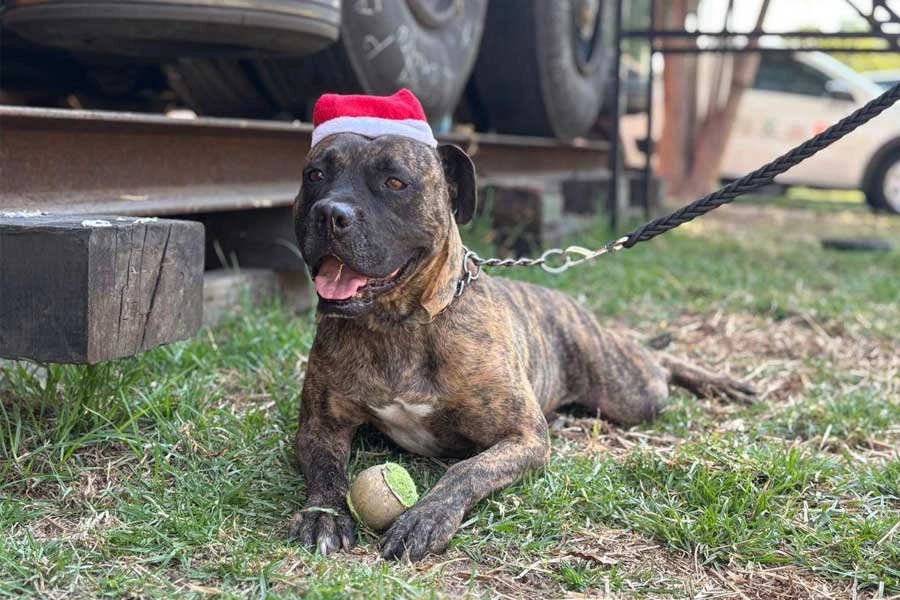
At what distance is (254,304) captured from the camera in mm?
4719

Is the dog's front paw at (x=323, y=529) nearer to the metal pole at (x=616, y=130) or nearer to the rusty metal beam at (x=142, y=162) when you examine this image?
the rusty metal beam at (x=142, y=162)

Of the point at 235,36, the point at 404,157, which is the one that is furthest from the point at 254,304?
the point at 404,157

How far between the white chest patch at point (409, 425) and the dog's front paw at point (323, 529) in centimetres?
41

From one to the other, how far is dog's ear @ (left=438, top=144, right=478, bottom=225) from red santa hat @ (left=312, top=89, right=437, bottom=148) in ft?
0.28

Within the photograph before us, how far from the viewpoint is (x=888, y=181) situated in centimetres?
1388

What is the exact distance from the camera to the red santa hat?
2.99m

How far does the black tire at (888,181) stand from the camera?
13.9m

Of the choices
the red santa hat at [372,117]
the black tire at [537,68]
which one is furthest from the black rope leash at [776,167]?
the black tire at [537,68]

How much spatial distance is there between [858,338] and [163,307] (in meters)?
3.56

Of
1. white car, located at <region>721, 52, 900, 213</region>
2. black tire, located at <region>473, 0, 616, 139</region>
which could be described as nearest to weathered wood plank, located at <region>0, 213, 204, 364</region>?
black tire, located at <region>473, 0, 616, 139</region>

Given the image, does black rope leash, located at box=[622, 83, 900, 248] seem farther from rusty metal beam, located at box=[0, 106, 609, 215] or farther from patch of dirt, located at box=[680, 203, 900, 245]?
patch of dirt, located at box=[680, 203, 900, 245]

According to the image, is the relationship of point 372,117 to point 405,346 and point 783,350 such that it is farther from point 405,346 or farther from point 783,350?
point 783,350

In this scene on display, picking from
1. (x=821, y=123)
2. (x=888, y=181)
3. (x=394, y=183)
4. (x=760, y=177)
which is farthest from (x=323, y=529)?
(x=888, y=181)

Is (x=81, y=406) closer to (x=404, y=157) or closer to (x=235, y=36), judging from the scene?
(x=404, y=157)
